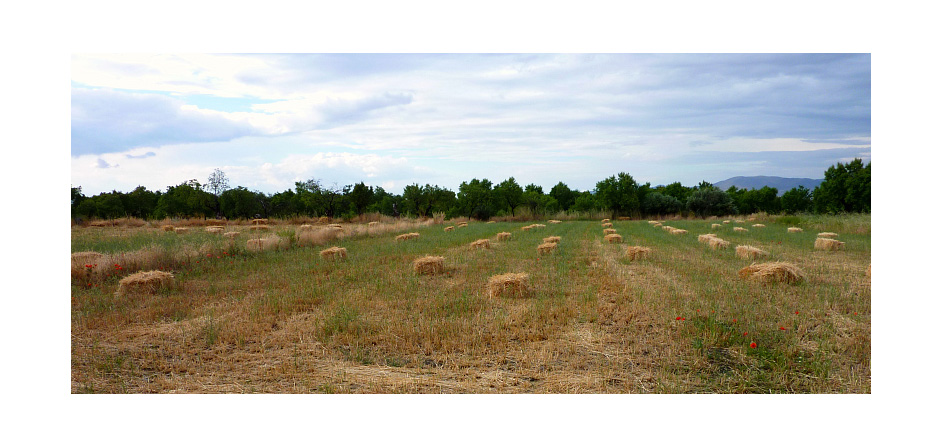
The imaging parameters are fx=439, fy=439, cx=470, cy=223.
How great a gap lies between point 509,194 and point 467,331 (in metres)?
44.3

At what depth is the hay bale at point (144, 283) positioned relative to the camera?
25.5 feet

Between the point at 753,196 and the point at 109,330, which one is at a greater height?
the point at 753,196

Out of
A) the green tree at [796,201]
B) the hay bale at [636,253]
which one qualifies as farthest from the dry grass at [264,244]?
the green tree at [796,201]

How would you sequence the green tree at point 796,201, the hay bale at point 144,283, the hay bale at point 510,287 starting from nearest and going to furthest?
the hay bale at point 510,287, the hay bale at point 144,283, the green tree at point 796,201

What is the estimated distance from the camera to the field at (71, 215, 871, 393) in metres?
4.40

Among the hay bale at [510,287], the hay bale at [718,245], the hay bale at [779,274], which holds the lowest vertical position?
the hay bale at [510,287]

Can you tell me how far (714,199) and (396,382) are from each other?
51079mm

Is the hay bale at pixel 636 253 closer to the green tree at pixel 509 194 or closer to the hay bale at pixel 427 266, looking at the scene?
the hay bale at pixel 427 266

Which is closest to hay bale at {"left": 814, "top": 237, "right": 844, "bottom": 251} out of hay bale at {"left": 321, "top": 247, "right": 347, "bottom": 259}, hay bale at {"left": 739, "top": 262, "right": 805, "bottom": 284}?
hay bale at {"left": 739, "top": 262, "right": 805, "bottom": 284}

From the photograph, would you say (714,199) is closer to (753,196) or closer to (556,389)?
(753,196)

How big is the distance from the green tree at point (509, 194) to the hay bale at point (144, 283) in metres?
41.5

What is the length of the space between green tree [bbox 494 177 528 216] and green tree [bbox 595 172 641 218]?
361 inches
